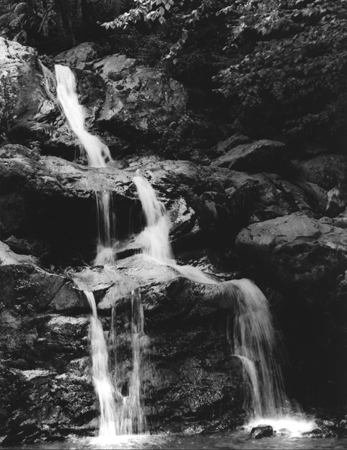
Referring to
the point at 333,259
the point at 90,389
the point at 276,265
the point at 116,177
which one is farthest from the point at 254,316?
the point at 116,177

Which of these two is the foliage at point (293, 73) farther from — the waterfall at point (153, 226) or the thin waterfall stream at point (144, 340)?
the thin waterfall stream at point (144, 340)

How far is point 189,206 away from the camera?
10.1 meters

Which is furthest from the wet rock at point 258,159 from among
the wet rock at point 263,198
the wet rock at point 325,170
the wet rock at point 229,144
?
the wet rock at point 229,144

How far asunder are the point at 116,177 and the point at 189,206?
4.96 feet

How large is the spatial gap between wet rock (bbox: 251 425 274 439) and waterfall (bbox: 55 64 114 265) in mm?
3710

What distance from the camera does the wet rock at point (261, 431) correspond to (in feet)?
21.3

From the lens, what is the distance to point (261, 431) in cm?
653

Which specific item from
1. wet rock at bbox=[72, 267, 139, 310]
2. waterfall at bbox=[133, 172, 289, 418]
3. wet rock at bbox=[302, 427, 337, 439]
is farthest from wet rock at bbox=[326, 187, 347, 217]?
wet rock at bbox=[302, 427, 337, 439]

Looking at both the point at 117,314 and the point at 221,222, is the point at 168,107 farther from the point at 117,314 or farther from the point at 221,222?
the point at 117,314

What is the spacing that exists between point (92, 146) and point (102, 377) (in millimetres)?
6204

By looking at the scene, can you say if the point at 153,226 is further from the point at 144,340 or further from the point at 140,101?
the point at 140,101

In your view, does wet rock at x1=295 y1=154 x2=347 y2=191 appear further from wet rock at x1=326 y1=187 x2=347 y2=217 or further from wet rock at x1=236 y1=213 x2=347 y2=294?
wet rock at x1=236 y1=213 x2=347 y2=294

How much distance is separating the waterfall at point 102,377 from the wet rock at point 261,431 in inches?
69.6

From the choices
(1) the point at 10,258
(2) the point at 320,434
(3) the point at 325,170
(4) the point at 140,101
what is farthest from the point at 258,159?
(2) the point at 320,434
